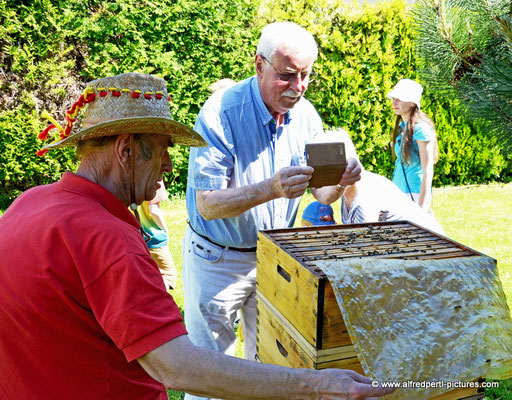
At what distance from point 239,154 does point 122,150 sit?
126 cm

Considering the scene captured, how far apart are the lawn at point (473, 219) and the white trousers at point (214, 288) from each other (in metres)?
2.01

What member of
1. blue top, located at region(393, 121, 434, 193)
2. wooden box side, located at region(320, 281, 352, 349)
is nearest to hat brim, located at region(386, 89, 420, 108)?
blue top, located at region(393, 121, 434, 193)

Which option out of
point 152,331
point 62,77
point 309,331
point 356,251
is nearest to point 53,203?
point 152,331

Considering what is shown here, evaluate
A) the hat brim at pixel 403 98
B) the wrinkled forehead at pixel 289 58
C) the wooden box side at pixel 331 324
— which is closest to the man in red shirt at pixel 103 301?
the wooden box side at pixel 331 324

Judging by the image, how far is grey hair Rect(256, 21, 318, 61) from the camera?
8.43ft

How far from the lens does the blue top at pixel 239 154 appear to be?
2684mm

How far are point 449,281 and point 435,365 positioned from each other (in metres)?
0.31

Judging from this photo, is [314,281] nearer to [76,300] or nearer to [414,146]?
[76,300]

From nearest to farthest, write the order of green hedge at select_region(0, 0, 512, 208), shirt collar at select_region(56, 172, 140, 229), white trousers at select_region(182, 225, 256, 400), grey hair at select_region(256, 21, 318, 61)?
1. shirt collar at select_region(56, 172, 140, 229)
2. grey hair at select_region(256, 21, 318, 61)
3. white trousers at select_region(182, 225, 256, 400)
4. green hedge at select_region(0, 0, 512, 208)

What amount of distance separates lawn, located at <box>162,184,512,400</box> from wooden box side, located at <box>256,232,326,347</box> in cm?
285

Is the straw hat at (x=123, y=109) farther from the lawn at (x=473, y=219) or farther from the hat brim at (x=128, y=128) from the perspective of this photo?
the lawn at (x=473, y=219)

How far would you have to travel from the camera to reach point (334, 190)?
3.01 m

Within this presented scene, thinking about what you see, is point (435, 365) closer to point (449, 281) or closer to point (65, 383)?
point (449, 281)

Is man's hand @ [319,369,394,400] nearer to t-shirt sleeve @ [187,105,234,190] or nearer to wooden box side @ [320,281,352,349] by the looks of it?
wooden box side @ [320,281,352,349]
